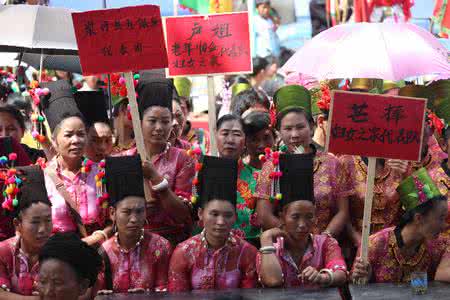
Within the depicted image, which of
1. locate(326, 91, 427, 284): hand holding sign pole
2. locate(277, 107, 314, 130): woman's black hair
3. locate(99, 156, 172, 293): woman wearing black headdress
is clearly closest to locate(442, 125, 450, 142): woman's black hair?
locate(277, 107, 314, 130): woman's black hair

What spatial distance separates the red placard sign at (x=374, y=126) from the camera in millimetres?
6191

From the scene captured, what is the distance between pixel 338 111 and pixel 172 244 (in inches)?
54.9

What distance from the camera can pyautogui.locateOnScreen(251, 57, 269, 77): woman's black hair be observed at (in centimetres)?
1290

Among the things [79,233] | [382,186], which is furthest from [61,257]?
[382,186]

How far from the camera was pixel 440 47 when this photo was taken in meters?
7.91

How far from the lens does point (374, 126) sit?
20.3ft

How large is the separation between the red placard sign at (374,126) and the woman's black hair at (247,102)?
219cm

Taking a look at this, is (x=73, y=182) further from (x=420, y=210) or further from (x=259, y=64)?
(x=259, y=64)

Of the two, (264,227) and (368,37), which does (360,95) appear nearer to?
(264,227)

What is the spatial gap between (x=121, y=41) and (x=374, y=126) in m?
1.63

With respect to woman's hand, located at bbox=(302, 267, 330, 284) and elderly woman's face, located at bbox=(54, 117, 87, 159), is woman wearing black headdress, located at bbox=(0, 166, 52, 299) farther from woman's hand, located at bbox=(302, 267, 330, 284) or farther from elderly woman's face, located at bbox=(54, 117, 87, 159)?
woman's hand, located at bbox=(302, 267, 330, 284)

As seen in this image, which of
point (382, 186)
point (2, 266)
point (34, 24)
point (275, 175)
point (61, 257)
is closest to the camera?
point (61, 257)

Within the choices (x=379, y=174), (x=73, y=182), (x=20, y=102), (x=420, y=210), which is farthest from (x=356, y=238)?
(x=20, y=102)

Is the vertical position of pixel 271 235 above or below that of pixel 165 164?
below
